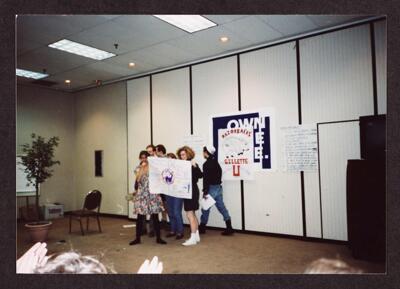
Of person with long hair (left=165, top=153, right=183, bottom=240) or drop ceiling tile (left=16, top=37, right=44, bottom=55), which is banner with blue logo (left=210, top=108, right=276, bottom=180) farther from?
drop ceiling tile (left=16, top=37, right=44, bottom=55)

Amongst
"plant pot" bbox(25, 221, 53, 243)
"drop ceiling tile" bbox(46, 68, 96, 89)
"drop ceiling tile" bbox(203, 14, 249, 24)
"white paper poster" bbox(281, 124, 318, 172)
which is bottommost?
"plant pot" bbox(25, 221, 53, 243)

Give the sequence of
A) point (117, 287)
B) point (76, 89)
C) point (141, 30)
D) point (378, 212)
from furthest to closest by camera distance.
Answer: point (76, 89), point (141, 30), point (378, 212), point (117, 287)

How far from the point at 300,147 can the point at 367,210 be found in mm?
1358

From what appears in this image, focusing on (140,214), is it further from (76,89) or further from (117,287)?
(76,89)

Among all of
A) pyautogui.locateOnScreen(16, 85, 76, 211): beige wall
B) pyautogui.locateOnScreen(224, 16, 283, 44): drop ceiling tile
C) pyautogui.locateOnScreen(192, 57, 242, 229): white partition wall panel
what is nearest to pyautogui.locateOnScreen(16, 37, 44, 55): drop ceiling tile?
pyautogui.locateOnScreen(16, 85, 76, 211): beige wall

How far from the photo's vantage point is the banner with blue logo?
16.8 feet

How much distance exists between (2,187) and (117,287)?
160 cm

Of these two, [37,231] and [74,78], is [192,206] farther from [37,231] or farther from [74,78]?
[74,78]

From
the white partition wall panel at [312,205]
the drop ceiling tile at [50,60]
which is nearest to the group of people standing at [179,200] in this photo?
the white partition wall panel at [312,205]

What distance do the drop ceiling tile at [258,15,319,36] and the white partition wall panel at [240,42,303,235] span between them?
304 mm

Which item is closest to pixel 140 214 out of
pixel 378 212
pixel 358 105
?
pixel 378 212

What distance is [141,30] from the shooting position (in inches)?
185

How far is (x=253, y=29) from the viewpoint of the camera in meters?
4.66

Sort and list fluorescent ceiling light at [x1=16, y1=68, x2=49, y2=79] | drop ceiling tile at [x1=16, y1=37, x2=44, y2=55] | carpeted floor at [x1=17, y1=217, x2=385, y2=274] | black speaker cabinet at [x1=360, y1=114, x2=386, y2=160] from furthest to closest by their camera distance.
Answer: fluorescent ceiling light at [x1=16, y1=68, x2=49, y2=79]
drop ceiling tile at [x1=16, y1=37, x2=44, y2=55]
black speaker cabinet at [x1=360, y1=114, x2=386, y2=160]
carpeted floor at [x1=17, y1=217, x2=385, y2=274]
